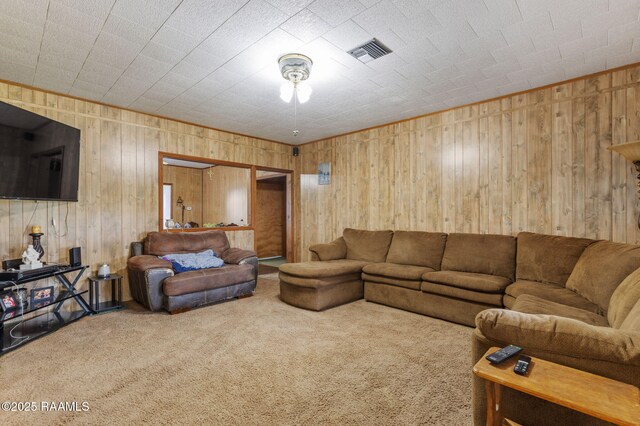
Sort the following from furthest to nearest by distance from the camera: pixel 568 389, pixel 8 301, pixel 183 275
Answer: pixel 183 275
pixel 8 301
pixel 568 389

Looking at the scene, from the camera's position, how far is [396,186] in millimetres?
4875

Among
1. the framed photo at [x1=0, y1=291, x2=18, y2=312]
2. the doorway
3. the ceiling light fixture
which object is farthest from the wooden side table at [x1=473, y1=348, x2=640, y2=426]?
the doorway

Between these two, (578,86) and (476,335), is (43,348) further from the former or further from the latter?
(578,86)

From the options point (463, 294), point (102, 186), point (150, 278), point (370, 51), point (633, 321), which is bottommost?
point (463, 294)

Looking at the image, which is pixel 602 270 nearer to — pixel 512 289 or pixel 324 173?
pixel 512 289

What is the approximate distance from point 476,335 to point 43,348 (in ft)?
11.1

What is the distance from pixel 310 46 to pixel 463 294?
2838mm

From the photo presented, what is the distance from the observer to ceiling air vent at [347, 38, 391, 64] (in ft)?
8.53

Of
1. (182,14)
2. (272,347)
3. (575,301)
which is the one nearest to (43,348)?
(272,347)

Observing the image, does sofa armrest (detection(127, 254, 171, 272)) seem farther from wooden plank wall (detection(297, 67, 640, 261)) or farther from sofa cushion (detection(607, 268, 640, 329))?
sofa cushion (detection(607, 268, 640, 329))

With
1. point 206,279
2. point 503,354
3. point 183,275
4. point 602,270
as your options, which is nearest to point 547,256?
point 602,270

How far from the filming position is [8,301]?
2793 mm

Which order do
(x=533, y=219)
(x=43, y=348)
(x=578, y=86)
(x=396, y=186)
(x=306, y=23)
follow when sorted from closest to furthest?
(x=306, y=23)
(x=43, y=348)
(x=578, y=86)
(x=533, y=219)
(x=396, y=186)

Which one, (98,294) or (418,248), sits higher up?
(418,248)
